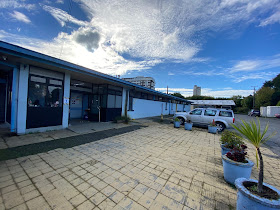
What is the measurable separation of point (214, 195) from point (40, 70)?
7827mm

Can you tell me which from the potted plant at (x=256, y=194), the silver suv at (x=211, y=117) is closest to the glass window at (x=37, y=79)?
the potted plant at (x=256, y=194)

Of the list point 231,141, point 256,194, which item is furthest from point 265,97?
point 256,194

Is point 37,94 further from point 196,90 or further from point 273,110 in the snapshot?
point 196,90

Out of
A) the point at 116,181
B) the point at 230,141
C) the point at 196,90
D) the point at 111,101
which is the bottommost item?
the point at 116,181

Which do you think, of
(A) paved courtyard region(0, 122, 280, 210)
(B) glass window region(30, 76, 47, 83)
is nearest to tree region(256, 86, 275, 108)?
(A) paved courtyard region(0, 122, 280, 210)

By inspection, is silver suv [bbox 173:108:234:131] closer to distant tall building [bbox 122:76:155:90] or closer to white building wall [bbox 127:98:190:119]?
white building wall [bbox 127:98:190:119]

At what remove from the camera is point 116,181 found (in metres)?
2.48

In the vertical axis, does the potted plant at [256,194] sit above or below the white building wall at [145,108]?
below

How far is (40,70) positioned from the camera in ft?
18.3

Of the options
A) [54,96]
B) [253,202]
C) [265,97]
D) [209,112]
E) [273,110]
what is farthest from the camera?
[265,97]

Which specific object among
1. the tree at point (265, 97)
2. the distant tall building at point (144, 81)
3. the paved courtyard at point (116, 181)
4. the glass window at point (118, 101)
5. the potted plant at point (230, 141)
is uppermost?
the distant tall building at point (144, 81)

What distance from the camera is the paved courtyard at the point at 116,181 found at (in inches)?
76.8

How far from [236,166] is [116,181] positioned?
8.54 ft

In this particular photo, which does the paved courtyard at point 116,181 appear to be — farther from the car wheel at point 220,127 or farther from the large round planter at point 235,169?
the car wheel at point 220,127
